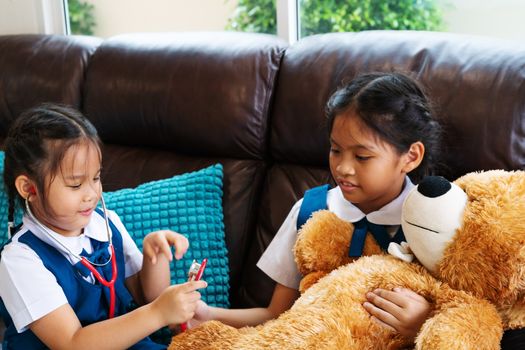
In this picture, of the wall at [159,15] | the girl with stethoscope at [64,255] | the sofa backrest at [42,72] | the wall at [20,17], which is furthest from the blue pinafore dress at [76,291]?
the wall at [20,17]

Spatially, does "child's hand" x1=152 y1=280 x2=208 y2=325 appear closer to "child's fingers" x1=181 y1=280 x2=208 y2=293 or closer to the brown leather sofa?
"child's fingers" x1=181 y1=280 x2=208 y2=293

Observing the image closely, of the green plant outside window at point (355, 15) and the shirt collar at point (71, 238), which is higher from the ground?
the green plant outside window at point (355, 15)

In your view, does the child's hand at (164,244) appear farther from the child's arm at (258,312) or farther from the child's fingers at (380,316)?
the child's fingers at (380,316)

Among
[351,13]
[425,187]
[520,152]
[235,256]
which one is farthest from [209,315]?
[351,13]

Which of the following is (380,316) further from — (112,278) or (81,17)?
(81,17)

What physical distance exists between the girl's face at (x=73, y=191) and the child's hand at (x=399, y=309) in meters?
0.59

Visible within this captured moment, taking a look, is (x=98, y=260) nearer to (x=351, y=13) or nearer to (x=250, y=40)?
(x=250, y=40)

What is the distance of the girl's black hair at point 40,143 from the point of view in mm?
1447

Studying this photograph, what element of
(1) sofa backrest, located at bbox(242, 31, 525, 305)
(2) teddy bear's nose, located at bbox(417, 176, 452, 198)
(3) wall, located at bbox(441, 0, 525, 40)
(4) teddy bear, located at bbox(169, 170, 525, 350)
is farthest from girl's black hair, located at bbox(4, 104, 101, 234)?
(3) wall, located at bbox(441, 0, 525, 40)

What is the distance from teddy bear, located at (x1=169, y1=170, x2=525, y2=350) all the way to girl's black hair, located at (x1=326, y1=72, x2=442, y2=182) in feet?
0.57

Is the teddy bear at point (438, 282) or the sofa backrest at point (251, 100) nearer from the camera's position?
the teddy bear at point (438, 282)

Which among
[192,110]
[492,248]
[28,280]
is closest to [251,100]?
[192,110]

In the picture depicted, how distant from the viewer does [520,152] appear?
1.55 meters

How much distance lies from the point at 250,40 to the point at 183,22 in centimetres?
73
